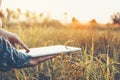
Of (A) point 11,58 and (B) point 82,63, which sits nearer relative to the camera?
(A) point 11,58

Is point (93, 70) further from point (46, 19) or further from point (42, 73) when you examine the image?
point (46, 19)

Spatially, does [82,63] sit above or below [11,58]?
below

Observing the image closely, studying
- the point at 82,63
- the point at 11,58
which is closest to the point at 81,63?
the point at 82,63

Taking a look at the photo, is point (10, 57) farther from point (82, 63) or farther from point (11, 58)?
point (82, 63)

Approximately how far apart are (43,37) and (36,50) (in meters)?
1.82

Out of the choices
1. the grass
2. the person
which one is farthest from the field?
the person

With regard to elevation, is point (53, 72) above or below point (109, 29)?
below

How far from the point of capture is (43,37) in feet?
13.4

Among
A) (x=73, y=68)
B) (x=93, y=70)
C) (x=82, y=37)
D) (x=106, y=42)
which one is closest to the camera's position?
(x=93, y=70)

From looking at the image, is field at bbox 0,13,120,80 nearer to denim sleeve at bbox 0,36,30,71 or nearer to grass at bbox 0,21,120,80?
grass at bbox 0,21,120,80

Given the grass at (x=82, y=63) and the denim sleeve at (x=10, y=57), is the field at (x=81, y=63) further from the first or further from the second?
the denim sleeve at (x=10, y=57)

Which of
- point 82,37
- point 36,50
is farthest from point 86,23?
point 36,50

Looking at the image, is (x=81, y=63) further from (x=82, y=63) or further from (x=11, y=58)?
(x=11, y=58)

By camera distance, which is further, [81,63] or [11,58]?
[81,63]
